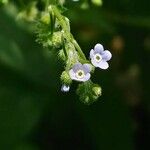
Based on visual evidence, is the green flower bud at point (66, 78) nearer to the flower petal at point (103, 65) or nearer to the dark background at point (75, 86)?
the flower petal at point (103, 65)

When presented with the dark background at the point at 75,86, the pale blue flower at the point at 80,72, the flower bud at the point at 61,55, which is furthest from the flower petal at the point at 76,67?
the dark background at the point at 75,86

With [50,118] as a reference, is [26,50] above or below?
above

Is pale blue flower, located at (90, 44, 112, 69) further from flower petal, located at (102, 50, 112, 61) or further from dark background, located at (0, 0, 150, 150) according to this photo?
dark background, located at (0, 0, 150, 150)

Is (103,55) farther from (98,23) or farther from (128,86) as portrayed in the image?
(128,86)

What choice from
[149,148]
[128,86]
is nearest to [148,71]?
[128,86]

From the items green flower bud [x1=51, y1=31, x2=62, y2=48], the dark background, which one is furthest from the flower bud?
the dark background

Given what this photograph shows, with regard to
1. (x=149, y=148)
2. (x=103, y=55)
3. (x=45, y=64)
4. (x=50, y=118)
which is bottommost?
(x=149, y=148)
